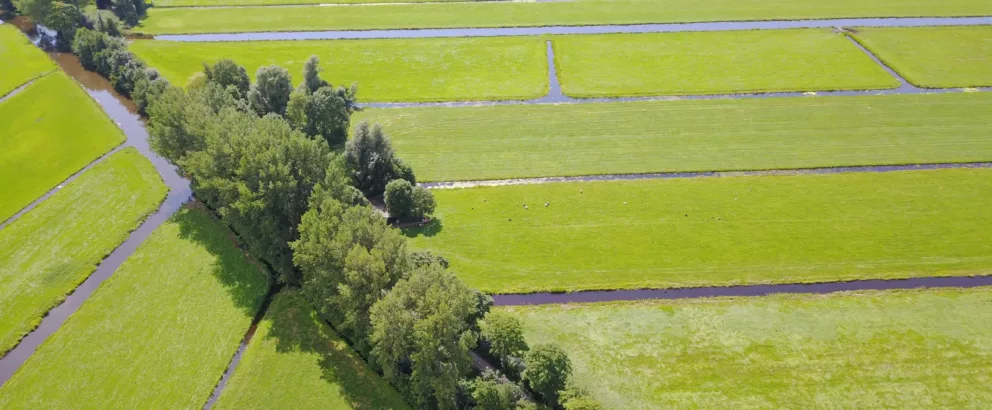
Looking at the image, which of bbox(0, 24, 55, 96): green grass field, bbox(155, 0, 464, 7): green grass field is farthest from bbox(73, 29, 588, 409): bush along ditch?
bbox(155, 0, 464, 7): green grass field

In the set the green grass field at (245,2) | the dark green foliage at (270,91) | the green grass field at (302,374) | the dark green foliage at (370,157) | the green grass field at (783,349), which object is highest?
the green grass field at (245,2)

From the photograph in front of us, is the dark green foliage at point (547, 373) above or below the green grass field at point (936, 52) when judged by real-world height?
below

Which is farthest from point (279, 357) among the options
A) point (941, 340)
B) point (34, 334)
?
point (941, 340)

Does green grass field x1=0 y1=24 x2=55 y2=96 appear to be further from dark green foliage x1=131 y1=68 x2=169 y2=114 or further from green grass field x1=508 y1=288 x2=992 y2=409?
green grass field x1=508 y1=288 x2=992 y2=409

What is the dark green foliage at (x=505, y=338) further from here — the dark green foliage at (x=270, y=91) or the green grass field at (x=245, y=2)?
the green grass field at (x=245, y=2)

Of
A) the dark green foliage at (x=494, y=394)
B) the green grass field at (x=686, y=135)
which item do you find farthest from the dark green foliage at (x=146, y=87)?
the dark green foliage at (x=494, y=394)
